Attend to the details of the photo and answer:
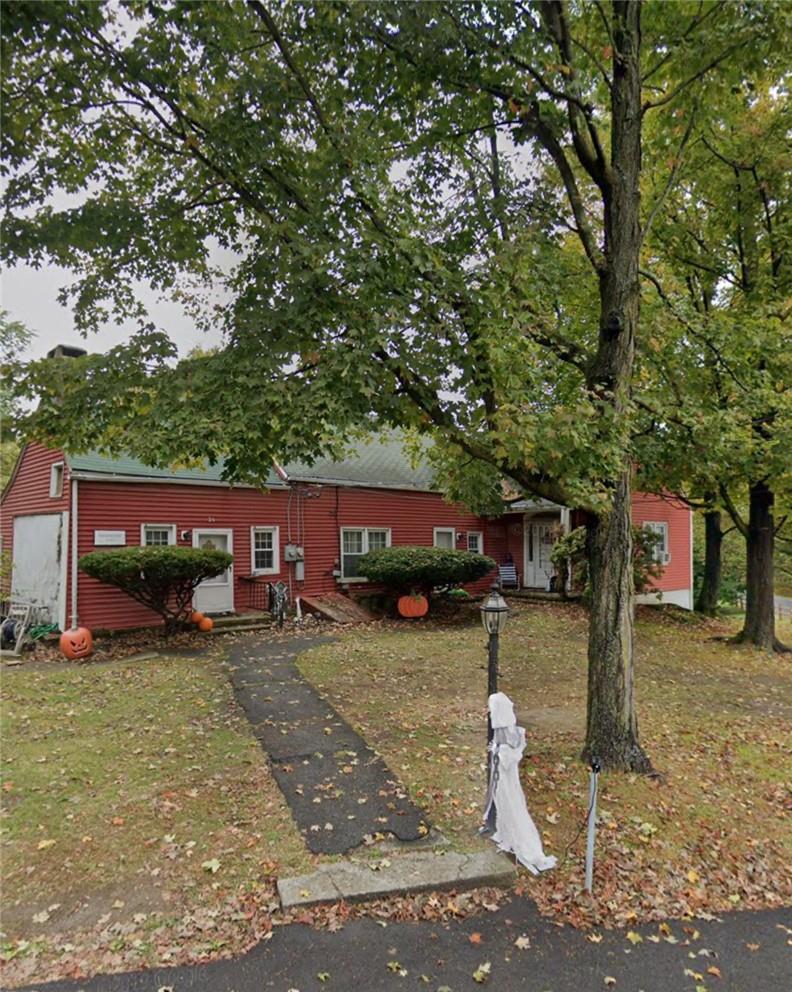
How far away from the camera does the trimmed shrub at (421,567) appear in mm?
13227

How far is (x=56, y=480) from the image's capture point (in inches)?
462

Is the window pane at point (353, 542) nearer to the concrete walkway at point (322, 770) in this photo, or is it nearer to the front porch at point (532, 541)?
the front porch at point (532, 541)

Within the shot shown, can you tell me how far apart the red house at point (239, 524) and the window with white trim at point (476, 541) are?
36 millimetres

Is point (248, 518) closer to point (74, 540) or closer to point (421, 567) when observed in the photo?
point (74, 540)

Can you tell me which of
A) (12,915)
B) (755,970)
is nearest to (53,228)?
(12,915)

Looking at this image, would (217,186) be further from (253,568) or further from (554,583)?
(554,583)

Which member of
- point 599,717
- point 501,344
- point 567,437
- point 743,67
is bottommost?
point 599,717

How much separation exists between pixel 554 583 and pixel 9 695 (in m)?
13.1

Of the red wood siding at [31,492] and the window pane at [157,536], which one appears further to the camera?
the window pane at [157,536]

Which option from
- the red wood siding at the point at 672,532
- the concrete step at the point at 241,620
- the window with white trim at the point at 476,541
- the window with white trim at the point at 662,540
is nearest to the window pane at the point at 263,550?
the concrete step at the point at 241,620

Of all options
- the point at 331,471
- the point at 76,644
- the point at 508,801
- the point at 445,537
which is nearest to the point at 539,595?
the point at 445,537

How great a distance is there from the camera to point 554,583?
54.6 feet

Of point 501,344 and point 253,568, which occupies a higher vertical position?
point 501,344

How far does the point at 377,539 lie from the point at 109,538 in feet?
21.7
